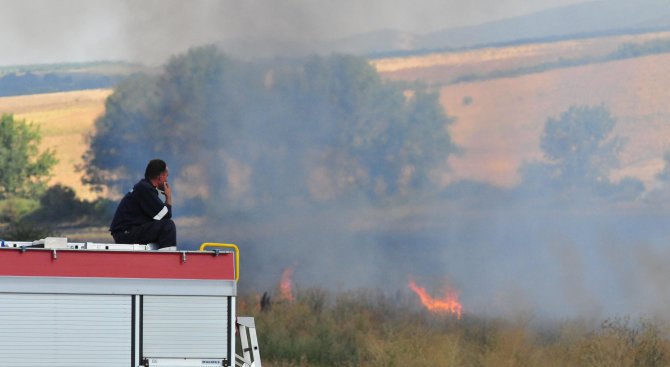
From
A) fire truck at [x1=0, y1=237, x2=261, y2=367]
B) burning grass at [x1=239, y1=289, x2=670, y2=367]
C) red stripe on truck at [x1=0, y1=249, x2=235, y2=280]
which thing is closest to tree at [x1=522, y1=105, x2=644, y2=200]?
burning grass at [x1=239, y1=289, x2=670, y2=367]

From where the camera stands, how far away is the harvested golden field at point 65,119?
1736 inches

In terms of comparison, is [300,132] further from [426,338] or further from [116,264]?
[116,264]

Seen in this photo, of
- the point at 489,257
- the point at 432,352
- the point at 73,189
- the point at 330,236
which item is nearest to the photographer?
the point at 432,352

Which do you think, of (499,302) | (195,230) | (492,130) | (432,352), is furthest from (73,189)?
(432,352)

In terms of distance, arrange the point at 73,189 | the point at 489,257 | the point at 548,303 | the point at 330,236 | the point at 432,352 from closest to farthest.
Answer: the point at 432,352
the point at 548,303
the point at 489,257
the point at 330,236
the point at 73,189

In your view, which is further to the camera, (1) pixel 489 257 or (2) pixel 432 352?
A: (1) pixel 489 257

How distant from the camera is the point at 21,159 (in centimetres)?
5000

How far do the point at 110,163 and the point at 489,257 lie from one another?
12411 mm

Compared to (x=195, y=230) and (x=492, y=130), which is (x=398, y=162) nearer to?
(x=492, y=130)

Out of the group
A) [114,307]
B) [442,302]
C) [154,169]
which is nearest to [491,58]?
[442,302]

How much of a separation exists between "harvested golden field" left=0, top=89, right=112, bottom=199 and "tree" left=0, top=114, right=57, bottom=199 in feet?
1.13

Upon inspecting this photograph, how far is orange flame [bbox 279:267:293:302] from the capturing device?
3319cm

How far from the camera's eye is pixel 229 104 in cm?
3734

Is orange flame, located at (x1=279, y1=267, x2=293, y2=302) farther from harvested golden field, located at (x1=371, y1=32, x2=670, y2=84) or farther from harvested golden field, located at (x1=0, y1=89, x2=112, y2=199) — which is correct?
harvested golden field, located at (x1=0, y1=89, x2=112, y2=199)
